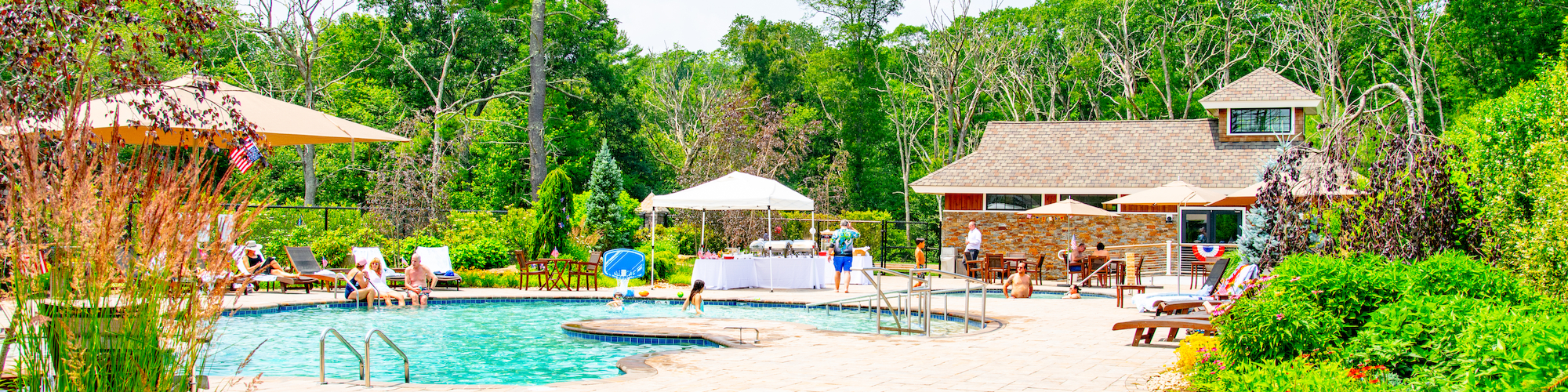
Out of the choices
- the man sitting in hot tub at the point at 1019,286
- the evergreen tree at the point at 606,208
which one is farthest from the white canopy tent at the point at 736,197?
the evergreen tree at the point at 606,208

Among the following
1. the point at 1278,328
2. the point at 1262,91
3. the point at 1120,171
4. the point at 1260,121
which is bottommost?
the point at 1278,328

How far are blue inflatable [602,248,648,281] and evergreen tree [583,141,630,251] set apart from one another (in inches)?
165

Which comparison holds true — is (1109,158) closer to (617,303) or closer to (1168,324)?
(617,303)

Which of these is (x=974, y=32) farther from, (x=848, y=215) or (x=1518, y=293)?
(x=1518, y=293)

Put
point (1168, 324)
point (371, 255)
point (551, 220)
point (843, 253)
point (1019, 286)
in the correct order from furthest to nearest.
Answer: point (551, 220) → point (843, 253) → point (1019, 286) → point (371, 255) → point (1168, 324)

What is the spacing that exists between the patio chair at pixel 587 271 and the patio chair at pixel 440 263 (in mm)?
1740

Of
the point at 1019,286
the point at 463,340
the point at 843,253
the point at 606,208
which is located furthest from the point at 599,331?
the point at 606,208

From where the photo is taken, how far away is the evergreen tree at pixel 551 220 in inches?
770

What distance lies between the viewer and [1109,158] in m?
27.0

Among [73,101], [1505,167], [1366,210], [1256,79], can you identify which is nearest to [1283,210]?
[1366,210]

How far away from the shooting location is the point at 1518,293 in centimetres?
568

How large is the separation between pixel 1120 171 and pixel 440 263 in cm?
1641

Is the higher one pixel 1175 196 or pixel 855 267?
pixel 1175 196

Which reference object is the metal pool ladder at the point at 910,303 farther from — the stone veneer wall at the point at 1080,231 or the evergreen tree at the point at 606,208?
the stone veneer wall at the point at 1080,231
